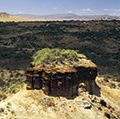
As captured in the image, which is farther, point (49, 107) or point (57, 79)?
point (57, 79)

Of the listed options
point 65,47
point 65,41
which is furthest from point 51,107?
point 65,41

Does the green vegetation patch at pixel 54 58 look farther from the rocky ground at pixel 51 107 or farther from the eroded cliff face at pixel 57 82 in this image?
the rocky ground at pixel 51 107

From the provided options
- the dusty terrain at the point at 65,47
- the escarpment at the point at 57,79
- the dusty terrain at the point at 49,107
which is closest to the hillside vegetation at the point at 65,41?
the dusty terrain at the point at 65,47

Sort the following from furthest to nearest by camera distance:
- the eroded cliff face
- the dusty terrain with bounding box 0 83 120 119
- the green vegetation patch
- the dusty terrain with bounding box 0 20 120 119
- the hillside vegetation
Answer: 1. the hillside vegetation
2. the green vegetation patch
3. the eroded cliff face
4. the dusty terrain with bounding box 0 20 120 119
5. the dusty terrain with bounding box 0 83 120 119

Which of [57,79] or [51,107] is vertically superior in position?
[57,79]

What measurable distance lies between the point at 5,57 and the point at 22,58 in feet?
13.6

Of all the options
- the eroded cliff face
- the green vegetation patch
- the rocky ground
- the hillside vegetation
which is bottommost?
the hillside vegetation

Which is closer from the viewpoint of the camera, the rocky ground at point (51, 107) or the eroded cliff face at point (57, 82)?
the rocky ground at point (51, 107)

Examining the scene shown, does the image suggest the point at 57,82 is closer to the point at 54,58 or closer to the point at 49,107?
the point at 49,107

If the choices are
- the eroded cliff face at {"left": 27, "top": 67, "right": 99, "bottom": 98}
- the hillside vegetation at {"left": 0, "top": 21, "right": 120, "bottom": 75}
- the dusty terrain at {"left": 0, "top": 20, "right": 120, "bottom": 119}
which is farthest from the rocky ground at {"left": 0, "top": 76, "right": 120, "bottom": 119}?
the hillside vegetation at {"left": 0, "top": 21, "right": 120, "bottom": 75}

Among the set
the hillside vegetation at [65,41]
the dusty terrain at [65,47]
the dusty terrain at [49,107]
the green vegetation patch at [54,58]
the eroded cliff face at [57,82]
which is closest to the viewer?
the dusty terrain at [49,107]

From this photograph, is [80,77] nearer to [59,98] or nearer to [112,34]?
[59,98]

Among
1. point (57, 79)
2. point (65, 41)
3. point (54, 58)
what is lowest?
point (65, 41)

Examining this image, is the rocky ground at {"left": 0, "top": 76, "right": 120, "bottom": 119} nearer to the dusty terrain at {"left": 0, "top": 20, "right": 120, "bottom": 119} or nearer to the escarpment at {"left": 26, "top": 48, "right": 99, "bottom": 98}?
the dusty terrain at {"left": 0, "top": 20, "right": 120, "bottom": 119}
